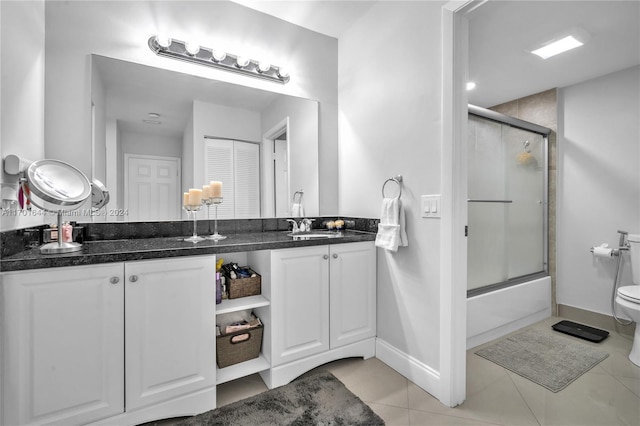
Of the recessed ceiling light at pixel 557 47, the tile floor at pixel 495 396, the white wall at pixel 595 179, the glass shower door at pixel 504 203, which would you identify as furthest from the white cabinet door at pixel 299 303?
the white wall at pixel 595 179

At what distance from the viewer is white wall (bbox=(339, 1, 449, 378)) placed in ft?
5.35

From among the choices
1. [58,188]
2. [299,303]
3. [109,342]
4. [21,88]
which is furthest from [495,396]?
[21,88]

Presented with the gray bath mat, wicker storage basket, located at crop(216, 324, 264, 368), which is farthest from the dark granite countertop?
the gray bath mat

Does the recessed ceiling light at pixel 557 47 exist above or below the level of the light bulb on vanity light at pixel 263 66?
above

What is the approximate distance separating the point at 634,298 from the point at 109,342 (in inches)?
122

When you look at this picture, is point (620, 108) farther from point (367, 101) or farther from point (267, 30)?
point (267, 30)

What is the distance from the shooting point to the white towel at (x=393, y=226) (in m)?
1.74

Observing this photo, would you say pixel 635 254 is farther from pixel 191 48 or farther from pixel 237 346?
pixel 191 48

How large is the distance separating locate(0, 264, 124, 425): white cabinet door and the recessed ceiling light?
10.2 ft

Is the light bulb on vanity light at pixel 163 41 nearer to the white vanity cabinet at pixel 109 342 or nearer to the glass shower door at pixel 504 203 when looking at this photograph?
the white vanity cabinet at pixel 109 342

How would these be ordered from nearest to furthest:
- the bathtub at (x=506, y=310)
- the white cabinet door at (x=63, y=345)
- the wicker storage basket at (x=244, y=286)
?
the white cabinet door at (x=63, y=345)
the wicker storage basket at (x=244, y=286)
the bathtub at (x=506, y=310)

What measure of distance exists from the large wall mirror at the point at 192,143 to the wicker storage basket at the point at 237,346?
0.81 m

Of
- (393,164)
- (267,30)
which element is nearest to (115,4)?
(267,30)

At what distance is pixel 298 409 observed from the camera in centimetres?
146
